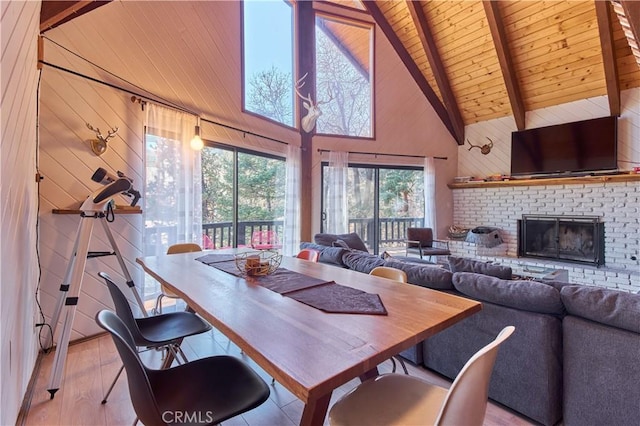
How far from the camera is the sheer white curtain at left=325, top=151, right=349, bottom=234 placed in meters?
5.30

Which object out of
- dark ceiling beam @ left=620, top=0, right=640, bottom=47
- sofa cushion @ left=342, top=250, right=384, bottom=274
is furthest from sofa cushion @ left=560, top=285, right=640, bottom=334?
dark ceiling beam @ left=620, top=0, right=640, bottom=47

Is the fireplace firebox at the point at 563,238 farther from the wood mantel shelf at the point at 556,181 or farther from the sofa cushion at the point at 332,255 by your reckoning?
the sofa cushion at the point at 332,255

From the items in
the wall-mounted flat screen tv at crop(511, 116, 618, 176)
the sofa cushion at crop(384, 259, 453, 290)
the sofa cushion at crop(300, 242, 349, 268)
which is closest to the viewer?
the sofa cushion at crop(384, 259, 453, 290)

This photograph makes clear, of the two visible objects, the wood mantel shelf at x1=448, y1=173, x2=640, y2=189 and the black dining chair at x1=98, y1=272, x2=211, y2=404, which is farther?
the wood mantel shelf at x1=448, y1=173, x2=640, y2=189

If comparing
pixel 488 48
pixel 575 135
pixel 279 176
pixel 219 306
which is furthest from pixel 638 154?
pixel 219 306

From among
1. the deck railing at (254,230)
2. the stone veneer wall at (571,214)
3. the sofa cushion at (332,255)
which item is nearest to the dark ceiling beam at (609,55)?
the stone veneer wall at (571,214)

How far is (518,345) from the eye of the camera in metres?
1.79

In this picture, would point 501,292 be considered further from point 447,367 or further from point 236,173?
point 236,173

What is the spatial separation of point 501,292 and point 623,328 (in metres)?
0.52

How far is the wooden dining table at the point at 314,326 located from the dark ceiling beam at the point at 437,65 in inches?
200

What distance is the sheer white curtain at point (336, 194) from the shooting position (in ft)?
17.4

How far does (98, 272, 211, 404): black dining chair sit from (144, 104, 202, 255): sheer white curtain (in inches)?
51.1

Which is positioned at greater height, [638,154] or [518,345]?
[638,154]

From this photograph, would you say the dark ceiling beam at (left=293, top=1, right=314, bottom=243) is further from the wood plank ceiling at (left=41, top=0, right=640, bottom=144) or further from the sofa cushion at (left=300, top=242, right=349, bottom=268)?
the sofa cushion at (left=300, top=242, right=349, bottom=268)
